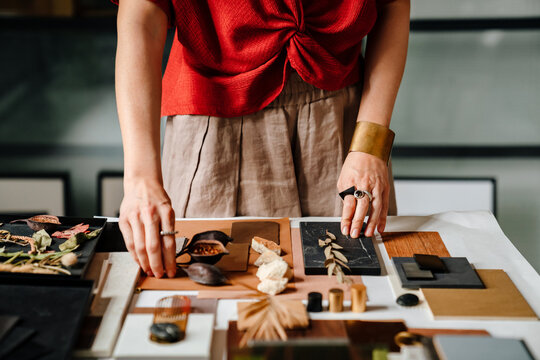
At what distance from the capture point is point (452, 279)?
810 millimetres

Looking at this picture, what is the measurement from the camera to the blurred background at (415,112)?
2344mm

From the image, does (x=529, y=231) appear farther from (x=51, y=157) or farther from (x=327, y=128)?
(x=51, y=157)

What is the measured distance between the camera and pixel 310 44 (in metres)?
1.00

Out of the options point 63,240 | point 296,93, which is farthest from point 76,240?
point 296,93

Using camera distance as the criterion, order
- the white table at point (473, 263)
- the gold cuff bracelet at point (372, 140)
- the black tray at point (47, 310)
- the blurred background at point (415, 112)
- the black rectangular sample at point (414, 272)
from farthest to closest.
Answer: the blurred background at point (415, 112)
the gold cuff bracelet at point (372, 140)
the black rectangular sample at point (414, 272)
the white table at point (473, 263)
the black tray at point (47, 310)

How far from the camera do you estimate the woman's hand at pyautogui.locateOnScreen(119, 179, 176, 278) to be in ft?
2.59

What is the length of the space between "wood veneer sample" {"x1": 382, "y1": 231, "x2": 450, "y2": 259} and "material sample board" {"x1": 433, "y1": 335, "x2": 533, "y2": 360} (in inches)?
11.3

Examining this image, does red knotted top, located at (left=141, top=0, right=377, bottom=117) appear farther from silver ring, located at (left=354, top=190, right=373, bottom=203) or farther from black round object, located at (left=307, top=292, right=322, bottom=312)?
black round object, located at (left=307, top=292, right=322, bottom=312)

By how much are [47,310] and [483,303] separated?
24.9 inches

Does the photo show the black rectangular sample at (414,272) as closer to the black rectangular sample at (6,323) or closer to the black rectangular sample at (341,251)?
the black rectangular sample at (341,251)

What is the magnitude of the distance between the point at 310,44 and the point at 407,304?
1.78ft

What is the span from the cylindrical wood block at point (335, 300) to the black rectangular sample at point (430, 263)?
19 cm

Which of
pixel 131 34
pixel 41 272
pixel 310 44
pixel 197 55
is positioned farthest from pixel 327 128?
pixel 41 272

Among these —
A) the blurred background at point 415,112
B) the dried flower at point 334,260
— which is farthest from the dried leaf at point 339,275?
the blurred background at point 415,112
